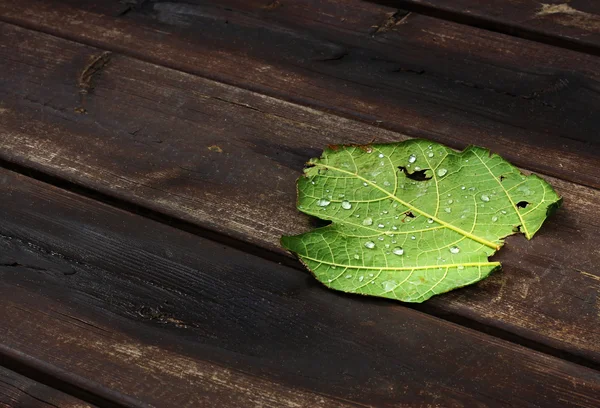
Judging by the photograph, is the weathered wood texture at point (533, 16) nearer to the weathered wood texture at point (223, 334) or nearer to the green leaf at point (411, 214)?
the green leaf at point (411, 214)

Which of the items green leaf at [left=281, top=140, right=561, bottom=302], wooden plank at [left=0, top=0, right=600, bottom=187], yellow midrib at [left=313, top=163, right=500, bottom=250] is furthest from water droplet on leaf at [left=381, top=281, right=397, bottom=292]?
wooden plank at [left=0, top=0, right=600, bottom=187]

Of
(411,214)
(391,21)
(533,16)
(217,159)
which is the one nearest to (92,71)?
(217,159)

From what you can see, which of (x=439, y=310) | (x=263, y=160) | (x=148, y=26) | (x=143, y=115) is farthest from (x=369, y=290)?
(x=148, y=26)

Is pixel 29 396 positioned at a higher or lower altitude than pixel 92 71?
lower

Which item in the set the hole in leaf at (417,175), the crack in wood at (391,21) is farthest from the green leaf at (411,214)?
the crack in wood at (391,21)

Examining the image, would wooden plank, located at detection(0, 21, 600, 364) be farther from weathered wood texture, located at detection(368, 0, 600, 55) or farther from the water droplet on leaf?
weathered wood texture, located at detection(368, 0, 600, 55)

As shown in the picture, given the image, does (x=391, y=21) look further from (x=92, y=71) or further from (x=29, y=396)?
(x=29, y=396)
